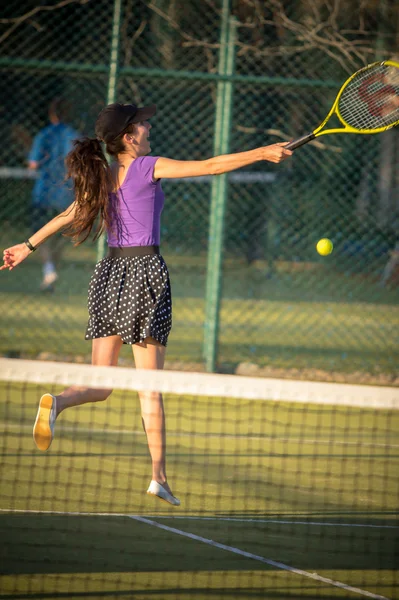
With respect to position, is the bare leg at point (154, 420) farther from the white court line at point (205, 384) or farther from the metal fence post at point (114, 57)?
the metal fence post at point (114, 57)

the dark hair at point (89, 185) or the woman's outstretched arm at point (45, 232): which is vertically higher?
the dark hair at point (89, 185)

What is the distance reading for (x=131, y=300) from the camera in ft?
15.0

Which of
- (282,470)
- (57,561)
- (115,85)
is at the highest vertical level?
(115,85)

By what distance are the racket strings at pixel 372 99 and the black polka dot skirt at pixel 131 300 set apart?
1308 mm

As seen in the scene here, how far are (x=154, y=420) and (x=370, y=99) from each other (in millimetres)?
2048

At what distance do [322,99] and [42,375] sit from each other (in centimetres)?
806

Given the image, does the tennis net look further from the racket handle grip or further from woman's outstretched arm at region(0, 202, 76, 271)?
the racket handle grip

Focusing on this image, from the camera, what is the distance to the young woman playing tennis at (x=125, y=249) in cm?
450

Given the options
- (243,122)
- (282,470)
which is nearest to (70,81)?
(243,122)

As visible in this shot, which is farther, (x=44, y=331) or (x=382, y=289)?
(x=382, y=289)

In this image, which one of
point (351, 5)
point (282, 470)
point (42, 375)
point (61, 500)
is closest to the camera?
point (42, 375)

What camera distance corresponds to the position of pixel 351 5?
29.8 ft

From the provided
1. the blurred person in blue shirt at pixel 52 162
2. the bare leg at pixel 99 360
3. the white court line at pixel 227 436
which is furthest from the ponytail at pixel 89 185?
the blurred person in blue shirt at pixel 52 162

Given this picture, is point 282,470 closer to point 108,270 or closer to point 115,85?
point 108,270
